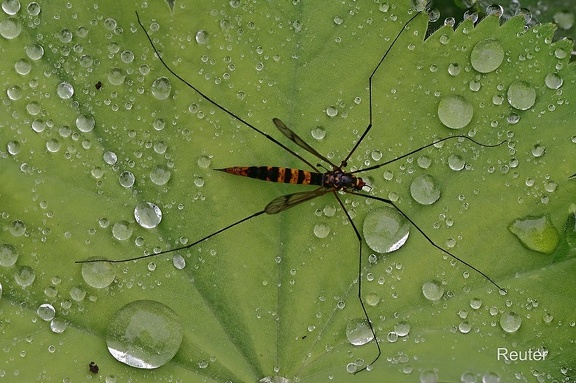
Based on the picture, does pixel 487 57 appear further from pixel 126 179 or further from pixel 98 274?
pixel 98 274

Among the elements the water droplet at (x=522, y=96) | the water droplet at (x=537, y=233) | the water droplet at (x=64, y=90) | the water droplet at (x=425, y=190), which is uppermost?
the water droplet at (x=522, y=96)

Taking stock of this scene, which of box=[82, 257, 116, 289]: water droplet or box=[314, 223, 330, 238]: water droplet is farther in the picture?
box=[314, 223, 330, 238]: water droplet

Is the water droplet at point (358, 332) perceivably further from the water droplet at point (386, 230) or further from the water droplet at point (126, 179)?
the water droplet at point (126, 179)

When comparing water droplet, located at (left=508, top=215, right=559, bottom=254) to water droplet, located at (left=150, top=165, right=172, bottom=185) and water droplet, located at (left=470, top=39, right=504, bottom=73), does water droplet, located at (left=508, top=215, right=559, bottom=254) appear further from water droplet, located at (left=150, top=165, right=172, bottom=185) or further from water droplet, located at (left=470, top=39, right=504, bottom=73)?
water droplet, located at (left=150, top=165, right=172, bottom=185)

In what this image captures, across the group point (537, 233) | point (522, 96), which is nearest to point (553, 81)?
point (522, 96)

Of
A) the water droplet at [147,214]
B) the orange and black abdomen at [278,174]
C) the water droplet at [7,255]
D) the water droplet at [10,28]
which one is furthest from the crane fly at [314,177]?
the water droplet at [10,28]

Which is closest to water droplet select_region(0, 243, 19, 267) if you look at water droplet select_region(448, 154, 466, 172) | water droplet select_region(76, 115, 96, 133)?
water droplet select_region(76, 115, 96, 133)

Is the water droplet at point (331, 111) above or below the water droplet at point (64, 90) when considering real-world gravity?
above
